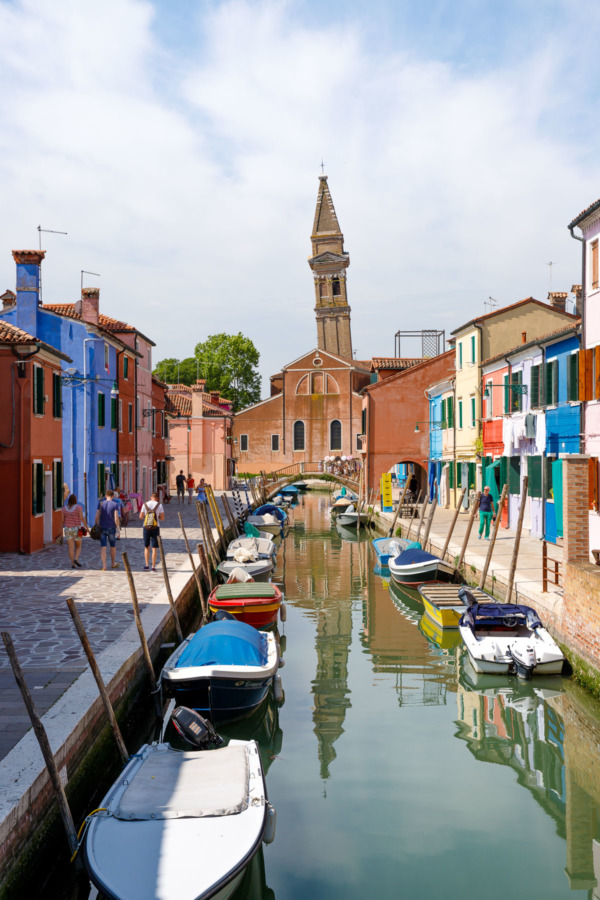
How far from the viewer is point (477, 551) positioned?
63.9ft

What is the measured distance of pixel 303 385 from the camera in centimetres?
6419

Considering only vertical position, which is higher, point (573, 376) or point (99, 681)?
point (573, 376)

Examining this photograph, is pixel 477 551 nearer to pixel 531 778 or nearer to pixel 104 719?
pixel 531 778

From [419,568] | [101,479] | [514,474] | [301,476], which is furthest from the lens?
[301,476]

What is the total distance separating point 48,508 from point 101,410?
7361 millimetres

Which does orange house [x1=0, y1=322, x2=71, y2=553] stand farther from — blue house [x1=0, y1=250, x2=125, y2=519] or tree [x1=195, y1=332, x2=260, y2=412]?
tree [x1=195, y1=332, x2=260, y2=412]

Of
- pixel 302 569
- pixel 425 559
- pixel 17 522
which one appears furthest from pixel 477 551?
pixel 17 522

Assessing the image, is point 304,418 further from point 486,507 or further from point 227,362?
point 486,507

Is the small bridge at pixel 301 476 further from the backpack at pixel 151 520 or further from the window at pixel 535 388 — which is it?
the backpack at pixel 151 520

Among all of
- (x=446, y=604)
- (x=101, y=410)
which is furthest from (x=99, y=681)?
(x=101, y=410)

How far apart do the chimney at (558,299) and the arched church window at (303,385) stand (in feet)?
116

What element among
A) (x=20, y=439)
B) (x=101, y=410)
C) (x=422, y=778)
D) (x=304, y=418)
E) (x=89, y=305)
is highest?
(x=89, y=305)

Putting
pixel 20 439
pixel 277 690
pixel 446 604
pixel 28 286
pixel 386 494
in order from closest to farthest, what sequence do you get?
pixel 277 690 < pixel 446 604 < pixel 20 439 < pixel 28 286 < pixel 386 494

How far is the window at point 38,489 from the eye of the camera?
1817 cm
